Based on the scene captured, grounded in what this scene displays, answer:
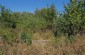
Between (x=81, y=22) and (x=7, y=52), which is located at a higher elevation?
(x=81, y=22)

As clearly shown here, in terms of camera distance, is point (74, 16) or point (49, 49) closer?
point (49, 49)

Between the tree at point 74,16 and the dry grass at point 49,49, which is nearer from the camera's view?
the dry grass at point 49,49

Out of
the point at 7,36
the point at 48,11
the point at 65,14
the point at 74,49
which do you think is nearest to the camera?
the point at 74,49

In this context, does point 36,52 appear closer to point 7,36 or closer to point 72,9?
point 7,36

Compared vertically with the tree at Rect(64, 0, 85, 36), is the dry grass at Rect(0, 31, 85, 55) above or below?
below

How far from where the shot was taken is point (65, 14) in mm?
16328

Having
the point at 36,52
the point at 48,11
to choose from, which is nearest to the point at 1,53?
the point at 36,52

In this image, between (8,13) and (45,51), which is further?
(8,13)

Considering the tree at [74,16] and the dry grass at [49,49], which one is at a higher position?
the tree at [74,16]

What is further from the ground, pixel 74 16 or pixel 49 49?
pixel 74 16

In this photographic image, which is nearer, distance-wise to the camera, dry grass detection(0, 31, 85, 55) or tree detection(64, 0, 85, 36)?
dry grass detection(0, 31, 85, 55)

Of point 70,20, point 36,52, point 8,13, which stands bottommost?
point 36,52

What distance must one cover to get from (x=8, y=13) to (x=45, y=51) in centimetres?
1075

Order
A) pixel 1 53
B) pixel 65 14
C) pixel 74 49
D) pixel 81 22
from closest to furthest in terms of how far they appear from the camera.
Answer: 1. pixel 1 53
2. pixel 74 49
3. pixel 81 22
4. pixel 65 14
